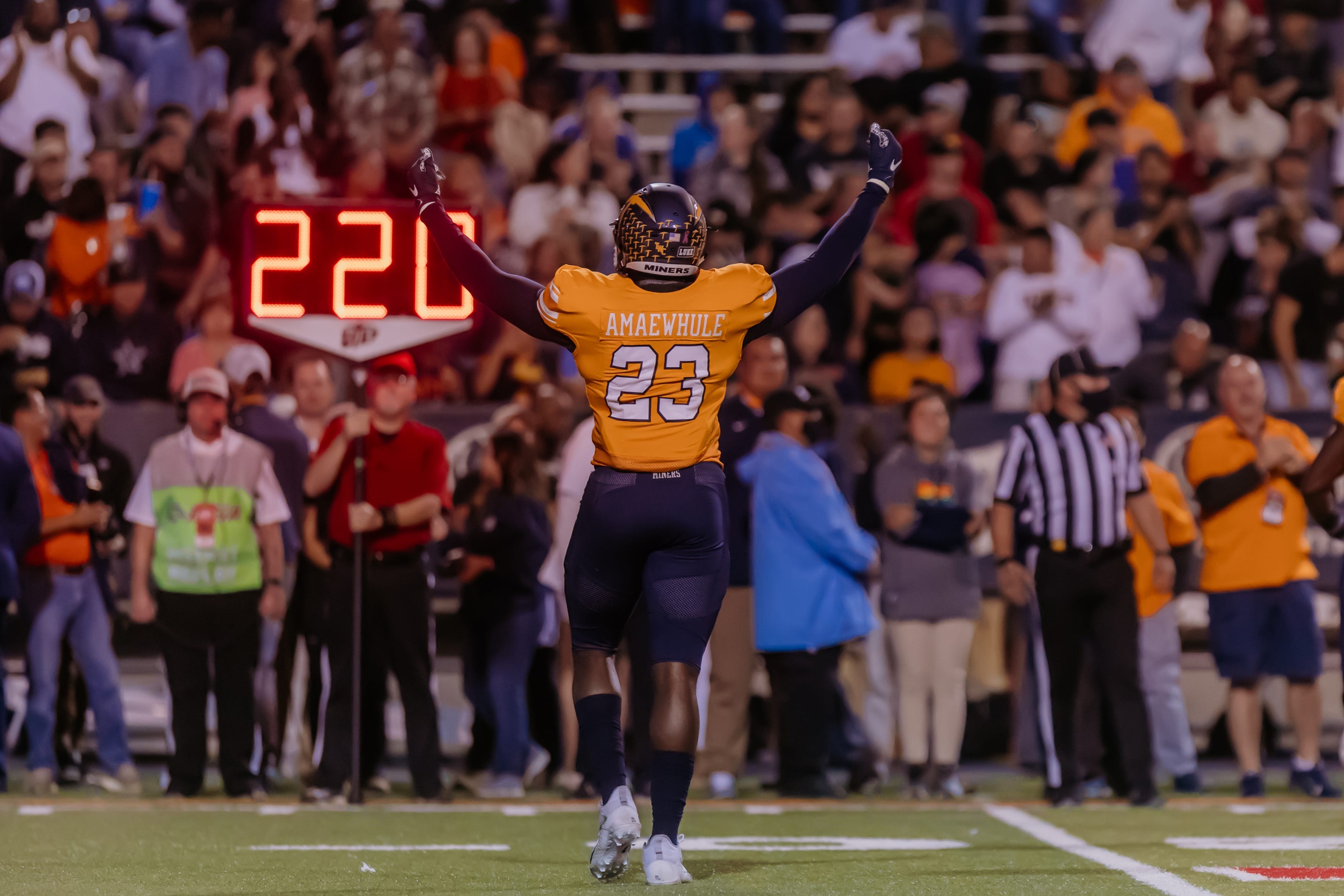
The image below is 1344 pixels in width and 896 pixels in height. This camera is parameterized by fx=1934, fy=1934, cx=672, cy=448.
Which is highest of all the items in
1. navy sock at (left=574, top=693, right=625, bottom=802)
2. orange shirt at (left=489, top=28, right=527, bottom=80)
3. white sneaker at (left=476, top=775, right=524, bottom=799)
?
orange shirt at (left=489, top=28, right=527, bottom=80)

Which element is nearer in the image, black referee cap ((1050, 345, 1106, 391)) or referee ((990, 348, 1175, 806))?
referee ((990, 348, 1175, 806))

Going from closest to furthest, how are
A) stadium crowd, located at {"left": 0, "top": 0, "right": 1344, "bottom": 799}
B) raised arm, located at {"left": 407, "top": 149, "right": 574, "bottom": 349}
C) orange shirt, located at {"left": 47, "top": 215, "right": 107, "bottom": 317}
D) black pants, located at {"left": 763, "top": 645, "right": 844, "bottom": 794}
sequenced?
1. raised arm, located at {"left": 407, "top": 149, "right": 574, "bottom": 349}
2. stadium crowd, located at {"left": 0, "top": 0, "right": 1344, "bottom": 799}
3. black pants, located at {"left": 763, "top": 645, "right": 844, "bottom": 794}
4. orange shirt, located at {"left": 47, "top": 215, "right": 107, "bottom": 317}

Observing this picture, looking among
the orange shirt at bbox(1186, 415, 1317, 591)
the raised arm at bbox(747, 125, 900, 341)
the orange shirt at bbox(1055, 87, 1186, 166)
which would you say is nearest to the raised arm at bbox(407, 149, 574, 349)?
the raised arm at bbox(747, 125, 900, 341)

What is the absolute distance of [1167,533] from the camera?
10.9m

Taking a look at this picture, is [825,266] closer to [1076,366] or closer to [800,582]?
[1076,366]

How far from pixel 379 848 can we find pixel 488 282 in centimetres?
239

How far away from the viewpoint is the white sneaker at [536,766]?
10.9 meters

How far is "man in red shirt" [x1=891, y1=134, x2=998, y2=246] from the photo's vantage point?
1463 centimetres

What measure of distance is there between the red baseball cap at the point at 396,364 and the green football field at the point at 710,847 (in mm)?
2189

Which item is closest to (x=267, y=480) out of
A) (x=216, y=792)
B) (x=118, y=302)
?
(x=216, y=792)

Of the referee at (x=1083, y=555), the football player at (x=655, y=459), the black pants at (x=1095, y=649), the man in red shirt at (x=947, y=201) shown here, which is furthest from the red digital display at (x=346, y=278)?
the man in red shirt at (x=947, y=201)

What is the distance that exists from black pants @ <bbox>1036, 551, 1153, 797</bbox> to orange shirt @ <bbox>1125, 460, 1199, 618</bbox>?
35.5 inches

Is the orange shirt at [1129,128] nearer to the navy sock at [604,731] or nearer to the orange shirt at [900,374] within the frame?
the orange shirt at [900,374]

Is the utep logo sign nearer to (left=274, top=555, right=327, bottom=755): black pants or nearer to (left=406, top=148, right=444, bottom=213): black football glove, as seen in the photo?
(left=274, top=555, right=327, bottom=755): black pants
